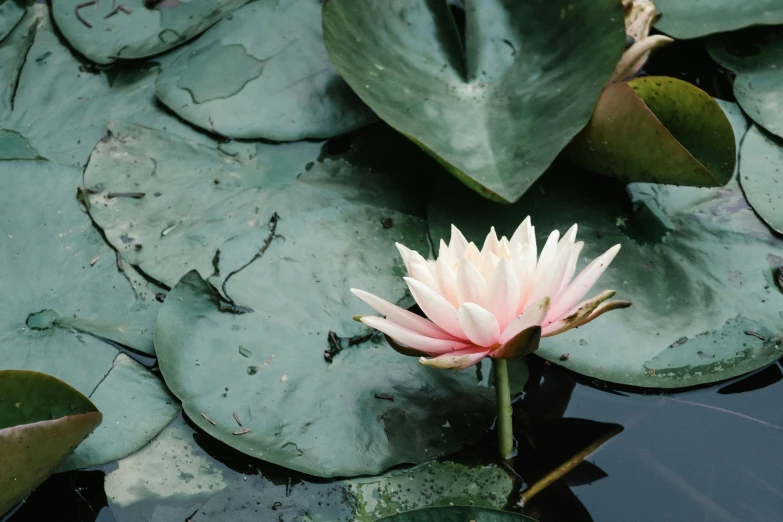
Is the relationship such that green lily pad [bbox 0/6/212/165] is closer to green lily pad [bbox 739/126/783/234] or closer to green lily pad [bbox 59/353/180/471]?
green lily pad [bbox 59/353/180/471]

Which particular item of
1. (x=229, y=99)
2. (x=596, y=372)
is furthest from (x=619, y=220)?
(x=229, y=99)

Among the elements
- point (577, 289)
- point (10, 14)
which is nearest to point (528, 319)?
point (577, 289)

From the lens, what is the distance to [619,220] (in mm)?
1985

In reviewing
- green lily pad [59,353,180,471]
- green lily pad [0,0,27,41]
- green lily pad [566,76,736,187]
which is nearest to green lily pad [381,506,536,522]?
green lily pad [59,353,180,471]

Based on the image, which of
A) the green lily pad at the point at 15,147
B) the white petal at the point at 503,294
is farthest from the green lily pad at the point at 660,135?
the green lily pad at the point at 15,147

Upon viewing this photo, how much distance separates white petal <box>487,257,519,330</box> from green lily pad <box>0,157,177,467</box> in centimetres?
88

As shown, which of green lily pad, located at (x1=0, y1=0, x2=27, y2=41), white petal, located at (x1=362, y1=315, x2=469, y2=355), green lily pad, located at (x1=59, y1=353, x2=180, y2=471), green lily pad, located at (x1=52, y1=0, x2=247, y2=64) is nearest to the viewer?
white petal, located at (x1=362, y1=315, x2=469, y2=355)

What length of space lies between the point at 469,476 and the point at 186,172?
124cm

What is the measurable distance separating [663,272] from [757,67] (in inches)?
37.5

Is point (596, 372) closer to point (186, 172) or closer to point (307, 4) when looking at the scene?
point (186, 172)

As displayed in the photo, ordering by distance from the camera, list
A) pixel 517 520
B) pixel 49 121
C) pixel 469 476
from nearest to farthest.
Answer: pixel 517 520, pixel 469 476, pixel 49 121

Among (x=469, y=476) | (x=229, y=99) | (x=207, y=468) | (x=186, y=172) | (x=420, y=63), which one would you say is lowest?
(x=207, y=468)

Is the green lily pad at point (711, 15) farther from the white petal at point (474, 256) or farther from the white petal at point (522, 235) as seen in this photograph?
the white petal at point (474, 256)

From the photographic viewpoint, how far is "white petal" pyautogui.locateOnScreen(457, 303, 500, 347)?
4.40 feet
